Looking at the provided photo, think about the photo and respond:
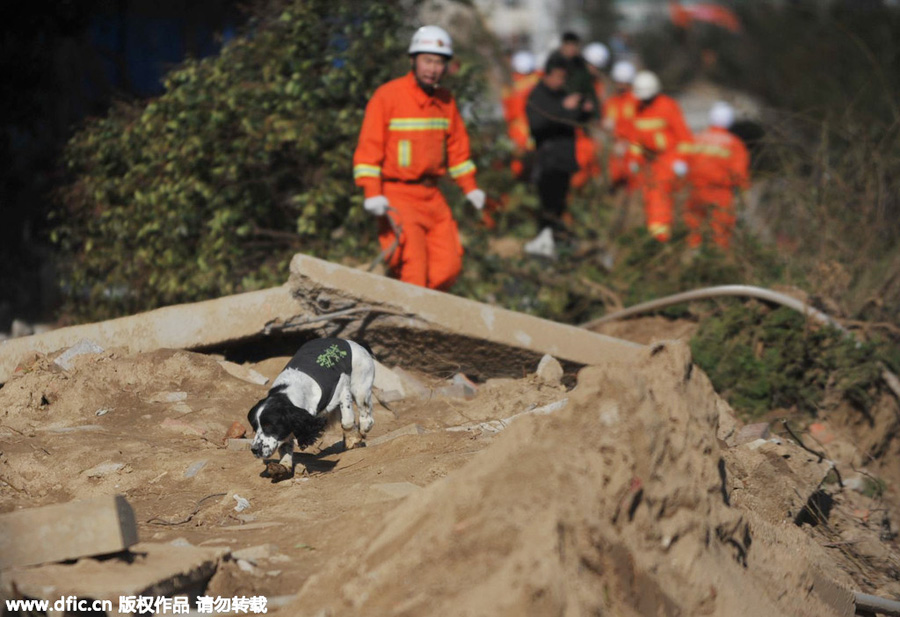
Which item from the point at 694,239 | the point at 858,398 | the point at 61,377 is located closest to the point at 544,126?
the point at 694,239

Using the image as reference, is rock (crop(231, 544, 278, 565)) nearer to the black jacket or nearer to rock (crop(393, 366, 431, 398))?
rock (crop(393, 366, 431, 398))

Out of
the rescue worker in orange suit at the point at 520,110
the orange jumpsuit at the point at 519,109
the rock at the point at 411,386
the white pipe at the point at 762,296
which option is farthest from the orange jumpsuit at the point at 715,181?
the rock at the point at 411,386

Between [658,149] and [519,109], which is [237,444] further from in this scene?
[519,109]

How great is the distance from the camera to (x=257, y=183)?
902 centimetres

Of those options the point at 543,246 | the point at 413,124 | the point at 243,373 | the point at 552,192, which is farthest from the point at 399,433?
the point at 552,192

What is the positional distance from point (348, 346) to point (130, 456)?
4.38 ft

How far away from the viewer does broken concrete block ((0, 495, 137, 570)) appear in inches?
151

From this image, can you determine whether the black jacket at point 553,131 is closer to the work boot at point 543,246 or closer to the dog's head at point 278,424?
the work boot at point 543,246

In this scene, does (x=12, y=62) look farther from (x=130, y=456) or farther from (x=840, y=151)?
(x=840, y=151)

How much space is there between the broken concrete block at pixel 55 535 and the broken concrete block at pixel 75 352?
271cm

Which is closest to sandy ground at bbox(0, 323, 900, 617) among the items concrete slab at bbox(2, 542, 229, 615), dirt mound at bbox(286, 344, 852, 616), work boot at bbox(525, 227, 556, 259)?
dirt mound at bbox(286, 344, 852, 616)

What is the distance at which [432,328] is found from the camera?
6539 millimetres

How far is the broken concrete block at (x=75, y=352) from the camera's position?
648 centimetres

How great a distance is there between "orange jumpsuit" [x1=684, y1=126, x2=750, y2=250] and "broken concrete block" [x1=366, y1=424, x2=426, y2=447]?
4356 mm
